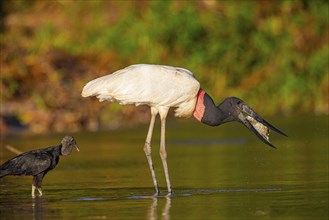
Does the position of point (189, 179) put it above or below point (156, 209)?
above

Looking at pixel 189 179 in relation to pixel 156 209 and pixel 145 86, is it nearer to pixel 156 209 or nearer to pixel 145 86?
pixel 145 86

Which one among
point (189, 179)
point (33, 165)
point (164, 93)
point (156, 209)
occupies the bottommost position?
point (156, 209)

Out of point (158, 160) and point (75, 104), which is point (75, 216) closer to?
point (158, 160)

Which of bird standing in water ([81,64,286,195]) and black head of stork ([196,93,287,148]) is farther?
black head of stork ([196,93,287,148])

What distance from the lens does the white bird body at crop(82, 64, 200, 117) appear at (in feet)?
42.0

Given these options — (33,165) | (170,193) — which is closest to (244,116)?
(170,193)

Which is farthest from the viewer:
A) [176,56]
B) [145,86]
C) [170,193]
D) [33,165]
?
[176,56]

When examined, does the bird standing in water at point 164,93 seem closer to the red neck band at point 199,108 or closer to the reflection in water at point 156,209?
the red neck band at point 199,108

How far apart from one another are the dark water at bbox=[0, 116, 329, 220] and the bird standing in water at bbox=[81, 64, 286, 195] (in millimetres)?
650

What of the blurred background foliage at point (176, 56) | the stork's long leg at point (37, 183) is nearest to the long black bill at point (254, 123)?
the stork's long leg at point (37, 183)

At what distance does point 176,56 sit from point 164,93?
13.0 m

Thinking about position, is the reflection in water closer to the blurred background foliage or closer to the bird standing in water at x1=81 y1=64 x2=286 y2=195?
the bird standing in water at x1=81 y1=64 x2=286 y2=195

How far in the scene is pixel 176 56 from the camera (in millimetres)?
25859

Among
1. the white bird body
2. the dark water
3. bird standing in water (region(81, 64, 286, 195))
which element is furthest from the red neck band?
the dark water
